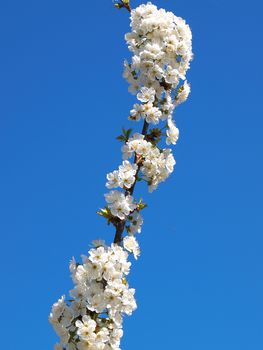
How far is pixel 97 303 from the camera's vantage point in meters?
9.72

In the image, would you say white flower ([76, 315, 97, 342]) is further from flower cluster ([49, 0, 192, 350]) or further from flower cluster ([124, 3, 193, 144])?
flower cluster ([124, 3, 193, 144])

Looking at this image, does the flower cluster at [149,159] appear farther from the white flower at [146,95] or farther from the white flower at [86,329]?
the white flower at [86,329]

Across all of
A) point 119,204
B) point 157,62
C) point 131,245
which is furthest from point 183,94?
point 131,245

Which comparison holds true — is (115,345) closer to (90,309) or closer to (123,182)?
(90,309)

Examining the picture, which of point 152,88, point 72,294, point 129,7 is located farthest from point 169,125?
point 72,294

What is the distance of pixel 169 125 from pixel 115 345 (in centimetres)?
387

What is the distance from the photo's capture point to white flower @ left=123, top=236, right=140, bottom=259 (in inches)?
402

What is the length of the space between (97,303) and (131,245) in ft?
3.62

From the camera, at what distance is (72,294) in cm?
1002

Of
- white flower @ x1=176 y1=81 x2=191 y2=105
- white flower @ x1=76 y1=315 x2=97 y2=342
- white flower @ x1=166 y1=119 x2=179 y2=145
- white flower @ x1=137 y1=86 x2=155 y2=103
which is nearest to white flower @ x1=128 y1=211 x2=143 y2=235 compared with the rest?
white flower @ x1=166 y1=119 x2=179 y2=145

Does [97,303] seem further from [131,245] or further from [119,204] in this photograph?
[119,204]

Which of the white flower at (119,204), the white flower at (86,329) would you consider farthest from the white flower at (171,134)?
the white flower at (86,329)

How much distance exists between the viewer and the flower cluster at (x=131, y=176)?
9.81 metres

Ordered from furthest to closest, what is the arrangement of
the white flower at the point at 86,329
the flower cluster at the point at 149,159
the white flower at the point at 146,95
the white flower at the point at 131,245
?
the white flower at the point at 146,95 → the flower cluster at the point at 149,159 → the white flower at the point at 131,245 → the white flower at the point at 86,329
